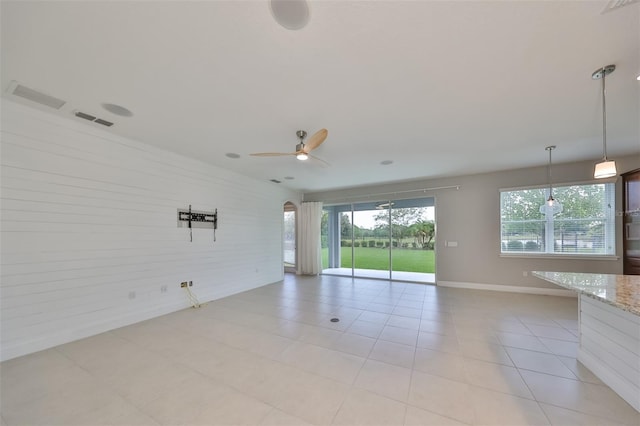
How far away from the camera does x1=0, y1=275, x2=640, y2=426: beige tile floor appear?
71.1 inches

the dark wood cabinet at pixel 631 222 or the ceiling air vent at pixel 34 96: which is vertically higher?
the ceiling air vent at pixel 34 96

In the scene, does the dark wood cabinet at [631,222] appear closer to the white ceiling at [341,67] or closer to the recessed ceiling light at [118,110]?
the white ceiling at [341,67]

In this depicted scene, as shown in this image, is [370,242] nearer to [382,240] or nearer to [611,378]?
[382,240]

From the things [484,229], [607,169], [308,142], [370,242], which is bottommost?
[370,242]

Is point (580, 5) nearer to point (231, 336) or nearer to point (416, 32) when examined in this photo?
point (416, 32)

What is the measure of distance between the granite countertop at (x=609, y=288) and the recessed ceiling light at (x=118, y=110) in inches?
192

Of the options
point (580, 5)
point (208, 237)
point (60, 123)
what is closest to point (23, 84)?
point (60, 123)

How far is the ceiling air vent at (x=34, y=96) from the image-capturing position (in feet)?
7.72

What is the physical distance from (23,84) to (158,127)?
1158mm

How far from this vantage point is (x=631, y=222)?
4066 millimetres

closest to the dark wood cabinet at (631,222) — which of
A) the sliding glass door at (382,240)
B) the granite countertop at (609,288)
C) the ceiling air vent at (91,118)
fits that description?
the granite countertop at (609,288)

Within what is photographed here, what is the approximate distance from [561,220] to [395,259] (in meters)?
3.67

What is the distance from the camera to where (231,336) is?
3.16 m

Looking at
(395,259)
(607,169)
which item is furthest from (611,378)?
(395,259)
